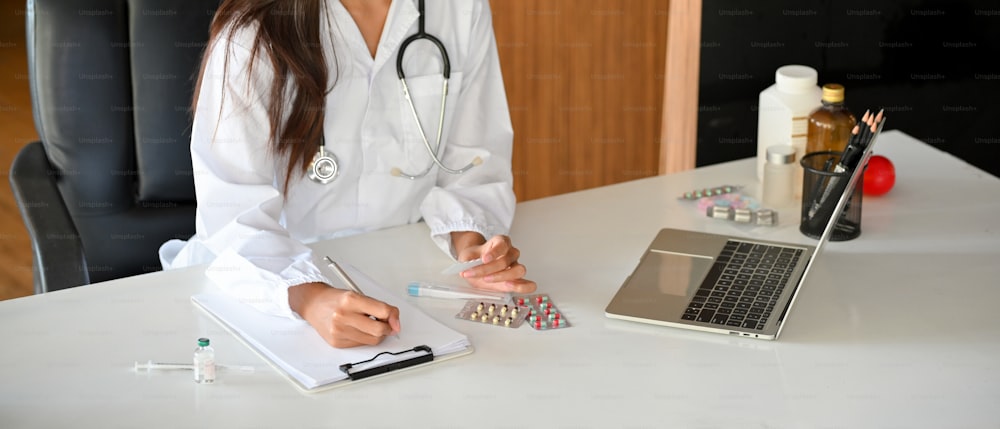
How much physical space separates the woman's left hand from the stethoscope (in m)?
0.29

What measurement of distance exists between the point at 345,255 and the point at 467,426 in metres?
0.54

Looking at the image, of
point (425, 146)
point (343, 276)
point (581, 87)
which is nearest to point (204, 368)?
point (343, 276)

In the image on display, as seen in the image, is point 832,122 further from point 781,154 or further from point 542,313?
point 542,313

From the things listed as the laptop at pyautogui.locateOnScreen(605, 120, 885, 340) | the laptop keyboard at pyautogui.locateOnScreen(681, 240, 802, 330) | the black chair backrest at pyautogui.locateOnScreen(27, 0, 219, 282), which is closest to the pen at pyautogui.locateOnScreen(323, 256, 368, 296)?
the laptop at pyautogui.locateOnScreen(605, 120, 885, 340)

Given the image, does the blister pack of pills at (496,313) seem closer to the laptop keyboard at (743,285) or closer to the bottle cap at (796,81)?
the laptop keyboard at (743,285)

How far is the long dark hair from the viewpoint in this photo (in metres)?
1.62

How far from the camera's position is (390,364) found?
1308 millimetres

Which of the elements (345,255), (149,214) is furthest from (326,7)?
(149,214)

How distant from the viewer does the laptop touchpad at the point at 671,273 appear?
1.52 metres

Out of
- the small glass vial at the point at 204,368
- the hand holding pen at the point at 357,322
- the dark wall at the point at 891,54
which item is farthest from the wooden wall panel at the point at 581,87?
the small glass vial at the point at 204,368

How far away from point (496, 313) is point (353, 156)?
45cm

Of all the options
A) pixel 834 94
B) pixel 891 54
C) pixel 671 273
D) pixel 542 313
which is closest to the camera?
pixel 542 313

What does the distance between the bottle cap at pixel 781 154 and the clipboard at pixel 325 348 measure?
0.73 m

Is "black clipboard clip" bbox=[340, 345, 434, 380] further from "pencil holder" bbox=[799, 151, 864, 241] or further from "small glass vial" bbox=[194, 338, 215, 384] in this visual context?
"pencil holder" bbox=[799, 151, 864, 241]
